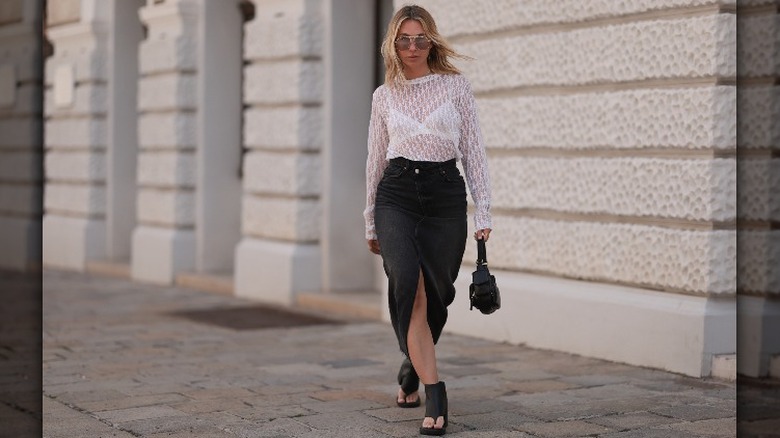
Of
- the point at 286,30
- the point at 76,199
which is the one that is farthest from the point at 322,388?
the point at 76,199

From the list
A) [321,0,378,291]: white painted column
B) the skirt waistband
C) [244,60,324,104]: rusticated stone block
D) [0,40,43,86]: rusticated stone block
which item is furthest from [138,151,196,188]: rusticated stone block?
[0,40,43,86]: rusticated stone block

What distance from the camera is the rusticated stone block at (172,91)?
12.9 metres

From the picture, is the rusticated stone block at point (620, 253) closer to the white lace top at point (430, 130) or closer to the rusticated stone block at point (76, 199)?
the white lace top at point (430, 130)

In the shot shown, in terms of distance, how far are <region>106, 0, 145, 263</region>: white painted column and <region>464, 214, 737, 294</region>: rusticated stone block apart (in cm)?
679

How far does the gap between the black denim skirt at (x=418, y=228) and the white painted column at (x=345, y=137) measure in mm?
5192

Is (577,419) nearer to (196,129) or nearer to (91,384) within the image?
(91,384)

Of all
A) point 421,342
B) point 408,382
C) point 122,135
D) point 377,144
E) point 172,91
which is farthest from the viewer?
point 122,135

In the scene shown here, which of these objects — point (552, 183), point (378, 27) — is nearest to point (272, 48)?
point (378, 27)

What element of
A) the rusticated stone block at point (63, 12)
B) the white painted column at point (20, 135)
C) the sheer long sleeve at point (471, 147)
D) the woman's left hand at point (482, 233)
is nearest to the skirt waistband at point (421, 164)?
the sheer long sleeve at point (471, 147)

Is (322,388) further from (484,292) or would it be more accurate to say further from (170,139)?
(170,139)

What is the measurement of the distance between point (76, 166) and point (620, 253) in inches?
358

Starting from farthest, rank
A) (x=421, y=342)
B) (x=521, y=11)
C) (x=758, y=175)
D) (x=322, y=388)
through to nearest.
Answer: (x=521, y=11), (x=322, y=388), (x=421, y=342), (x=758, y=175)

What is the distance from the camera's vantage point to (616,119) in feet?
25.5

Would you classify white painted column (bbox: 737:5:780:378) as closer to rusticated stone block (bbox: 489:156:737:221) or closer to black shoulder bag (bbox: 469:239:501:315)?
Answer: black shoulder bag (bbox: 469:239:501:315)
